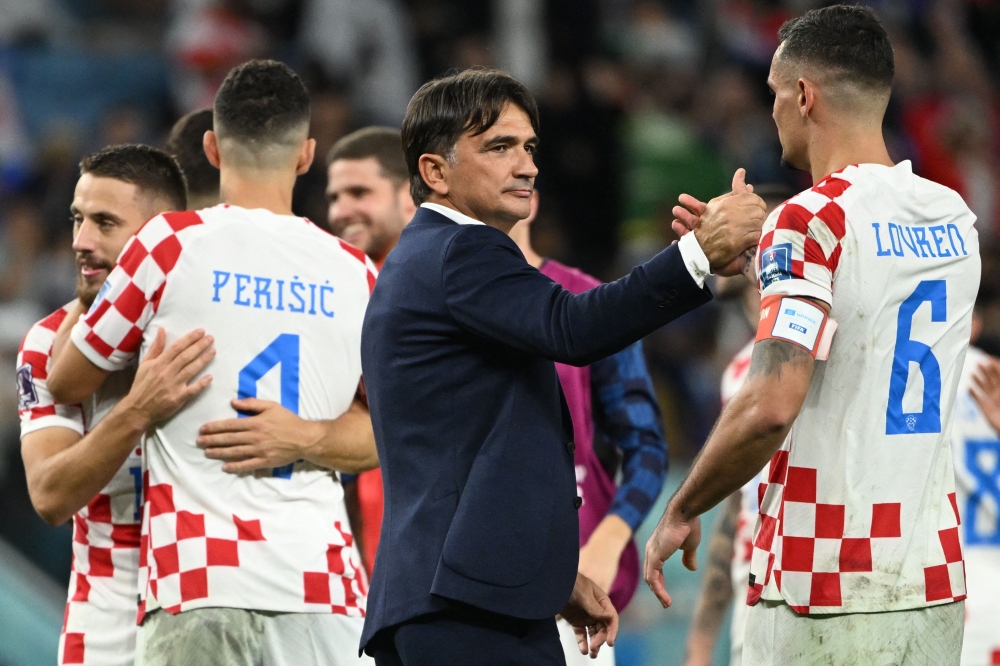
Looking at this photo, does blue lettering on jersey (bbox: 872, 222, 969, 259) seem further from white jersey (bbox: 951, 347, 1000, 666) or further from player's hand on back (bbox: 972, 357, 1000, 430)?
white jersey (bbox: 951, 347, 1000, 666)

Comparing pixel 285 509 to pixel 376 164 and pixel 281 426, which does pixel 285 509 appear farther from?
pixel 376 164

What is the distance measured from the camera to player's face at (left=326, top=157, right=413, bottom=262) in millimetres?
5297

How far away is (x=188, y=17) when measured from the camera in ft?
38.4

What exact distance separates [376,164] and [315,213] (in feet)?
15.4

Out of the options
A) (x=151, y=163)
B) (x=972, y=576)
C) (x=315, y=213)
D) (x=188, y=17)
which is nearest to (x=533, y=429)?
(x=151, y=163)

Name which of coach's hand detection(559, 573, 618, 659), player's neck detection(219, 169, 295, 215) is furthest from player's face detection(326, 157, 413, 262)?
coach's hand detection(559, 573, 618, 659)

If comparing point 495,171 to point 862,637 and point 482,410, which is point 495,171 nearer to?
point 482,410

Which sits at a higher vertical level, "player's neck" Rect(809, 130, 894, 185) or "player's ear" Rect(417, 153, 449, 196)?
"player's neck" Rect(809, 130, 894, 185)

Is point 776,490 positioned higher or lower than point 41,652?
higher

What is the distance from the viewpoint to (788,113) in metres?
3.54

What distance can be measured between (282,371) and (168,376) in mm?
343

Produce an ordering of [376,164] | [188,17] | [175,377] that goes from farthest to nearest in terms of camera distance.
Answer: [188,17], [376,164], [175,377]

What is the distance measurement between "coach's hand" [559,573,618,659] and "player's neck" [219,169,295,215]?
1484mm

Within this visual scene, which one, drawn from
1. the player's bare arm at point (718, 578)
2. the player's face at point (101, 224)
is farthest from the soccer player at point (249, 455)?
the player's bare arm at point (718, 578)
